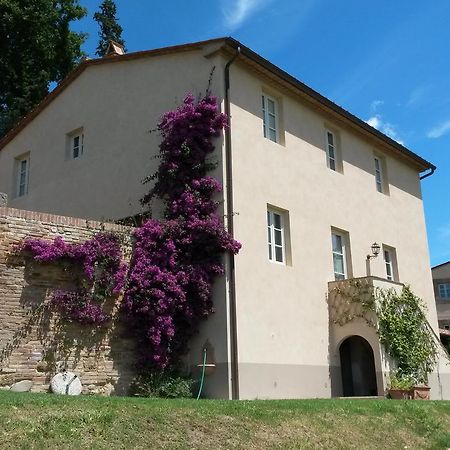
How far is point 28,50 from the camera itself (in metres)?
28.5

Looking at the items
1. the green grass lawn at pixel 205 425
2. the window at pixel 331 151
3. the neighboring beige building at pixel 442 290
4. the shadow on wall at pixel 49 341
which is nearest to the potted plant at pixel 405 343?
the green grass lawn at pixel 205 425

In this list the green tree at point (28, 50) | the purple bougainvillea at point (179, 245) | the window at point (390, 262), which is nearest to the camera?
the purple bougainvillea at point (179, 245)

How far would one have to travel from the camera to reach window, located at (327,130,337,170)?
18494 mm

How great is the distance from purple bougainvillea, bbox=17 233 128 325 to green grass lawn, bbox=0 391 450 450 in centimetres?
288

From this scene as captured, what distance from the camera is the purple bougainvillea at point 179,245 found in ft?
42.6

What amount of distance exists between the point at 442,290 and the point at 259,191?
35706 millimetres

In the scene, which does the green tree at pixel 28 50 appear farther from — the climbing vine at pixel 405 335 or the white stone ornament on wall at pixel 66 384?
the climbing vine at pixel 405 335

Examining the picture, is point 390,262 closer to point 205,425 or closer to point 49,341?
point 49,341

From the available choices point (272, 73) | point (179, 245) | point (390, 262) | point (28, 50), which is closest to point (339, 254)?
point (390, 262)

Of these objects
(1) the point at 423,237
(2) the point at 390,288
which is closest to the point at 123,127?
(2) the point at 390,288

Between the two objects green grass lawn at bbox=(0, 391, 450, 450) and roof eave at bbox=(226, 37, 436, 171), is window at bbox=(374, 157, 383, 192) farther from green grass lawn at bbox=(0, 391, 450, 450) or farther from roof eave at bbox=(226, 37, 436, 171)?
green grass lawn at bbox=(0, 391, 450, 450)

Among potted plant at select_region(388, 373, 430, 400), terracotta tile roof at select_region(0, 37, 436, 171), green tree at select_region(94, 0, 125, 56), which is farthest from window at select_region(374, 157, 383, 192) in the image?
green tree at select_region(94, 0, 125, 56)

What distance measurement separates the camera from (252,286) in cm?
1414

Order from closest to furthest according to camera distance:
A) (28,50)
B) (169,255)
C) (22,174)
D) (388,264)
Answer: (169,255) < (388,264) < (22,174) < (28,50)
